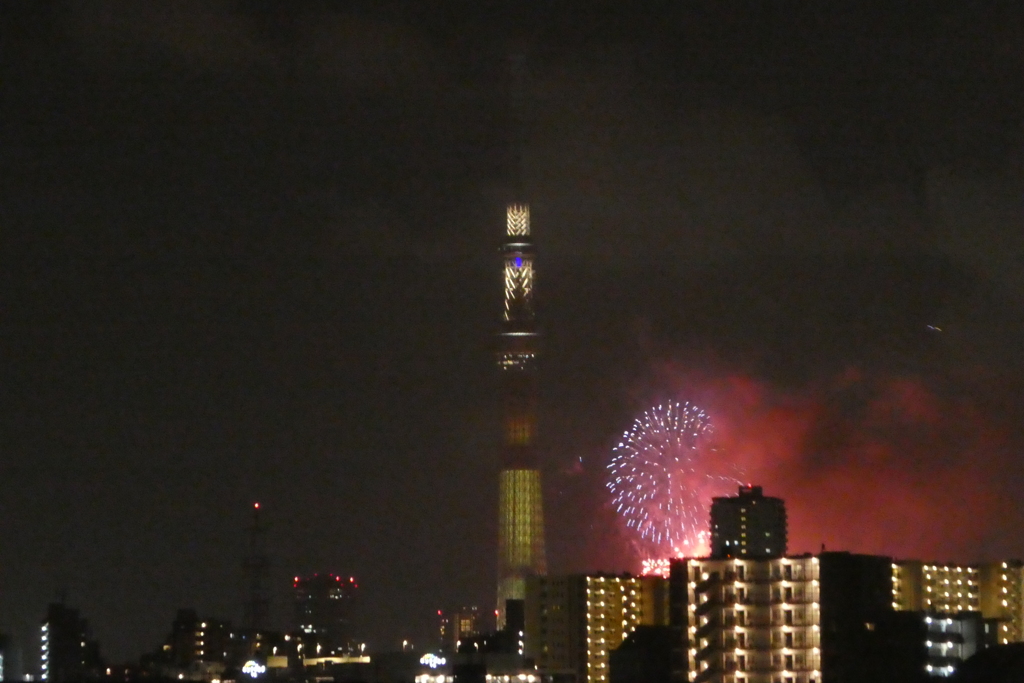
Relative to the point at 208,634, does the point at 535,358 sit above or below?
above

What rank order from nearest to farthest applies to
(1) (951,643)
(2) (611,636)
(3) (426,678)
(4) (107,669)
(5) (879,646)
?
1. (5) (879,646)
2. (1) (951,643)
3. (3) (426,678)
4. (2) (611,636)
5. (4) (107,669)

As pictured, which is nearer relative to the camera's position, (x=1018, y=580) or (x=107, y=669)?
(x=1018, y=580)

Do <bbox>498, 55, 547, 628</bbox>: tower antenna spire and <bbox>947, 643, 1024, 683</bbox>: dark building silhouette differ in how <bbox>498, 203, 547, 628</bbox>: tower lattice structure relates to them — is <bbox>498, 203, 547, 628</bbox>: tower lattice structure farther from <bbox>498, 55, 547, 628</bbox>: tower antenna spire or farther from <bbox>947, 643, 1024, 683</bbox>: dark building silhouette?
<bbox>947, 643, 1024, 683</bbox>: dark building silhouette

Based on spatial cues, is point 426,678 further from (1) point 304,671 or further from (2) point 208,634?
(2) point 208,634

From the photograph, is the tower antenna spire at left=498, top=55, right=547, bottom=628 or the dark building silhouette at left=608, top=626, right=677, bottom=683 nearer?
the dark building silhouette at left=608, top=626, right=677, bottom=683

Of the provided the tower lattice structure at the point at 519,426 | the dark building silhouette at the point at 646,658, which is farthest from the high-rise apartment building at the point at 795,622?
the tower lattice structure at the point at 519,426

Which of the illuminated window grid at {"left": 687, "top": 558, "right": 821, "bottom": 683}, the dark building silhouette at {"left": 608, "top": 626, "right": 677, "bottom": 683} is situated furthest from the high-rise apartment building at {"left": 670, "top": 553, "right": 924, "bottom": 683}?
the dark building silhouette at {"left": 608, "top": 626, "right": 677, "bottom": 683}

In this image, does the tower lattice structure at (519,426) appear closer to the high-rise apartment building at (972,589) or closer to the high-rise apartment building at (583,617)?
the high-rise apartment building at (583,617)

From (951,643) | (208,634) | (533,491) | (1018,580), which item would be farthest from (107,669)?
(951,643)
